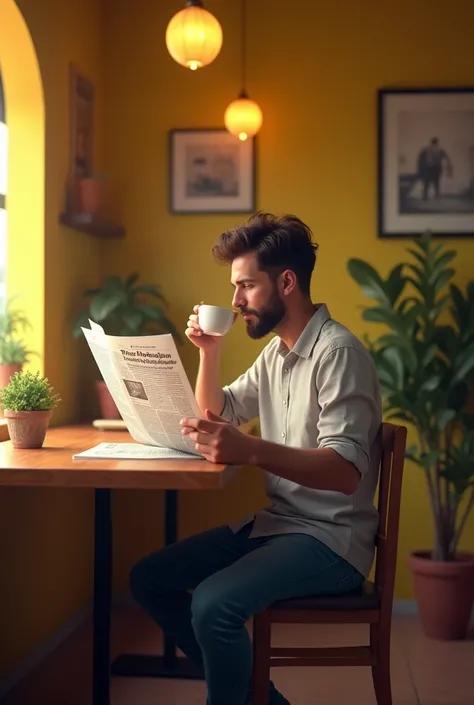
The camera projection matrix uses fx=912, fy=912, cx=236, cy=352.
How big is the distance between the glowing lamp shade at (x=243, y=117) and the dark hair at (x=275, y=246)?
1.47 metres

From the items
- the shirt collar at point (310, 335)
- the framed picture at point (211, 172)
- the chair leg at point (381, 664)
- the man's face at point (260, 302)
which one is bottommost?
the chair leg at point (381, 664)

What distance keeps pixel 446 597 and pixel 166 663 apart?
1125 mm

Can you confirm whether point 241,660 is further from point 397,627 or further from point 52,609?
point 397,627

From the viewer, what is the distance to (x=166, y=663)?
9.96 feet

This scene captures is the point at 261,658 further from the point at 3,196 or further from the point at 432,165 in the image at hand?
the point at 432,165

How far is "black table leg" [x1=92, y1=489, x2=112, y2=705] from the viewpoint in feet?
7.04

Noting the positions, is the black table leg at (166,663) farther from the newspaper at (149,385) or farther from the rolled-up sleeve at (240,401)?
the newspaper at (149,385)

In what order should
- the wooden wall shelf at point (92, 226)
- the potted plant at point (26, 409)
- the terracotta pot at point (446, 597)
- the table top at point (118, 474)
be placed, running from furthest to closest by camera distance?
the terracotta pot at point (446, 597) → the wooden wall shelf at point (92, 226) → the potted plant at point (26, 409) → the table top at point (118, 474)

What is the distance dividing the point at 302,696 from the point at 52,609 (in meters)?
0.98

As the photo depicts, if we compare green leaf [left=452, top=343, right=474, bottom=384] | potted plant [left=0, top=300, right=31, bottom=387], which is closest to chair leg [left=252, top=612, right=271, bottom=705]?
potted plant [left=0, top=300, right=31, bottom=387]

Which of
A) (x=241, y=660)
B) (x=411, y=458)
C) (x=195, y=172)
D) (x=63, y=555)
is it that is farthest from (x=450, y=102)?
(x=241, y=660)

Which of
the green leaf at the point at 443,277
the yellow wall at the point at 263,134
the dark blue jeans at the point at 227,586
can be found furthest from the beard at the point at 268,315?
the yellow wall at the point at 263,134

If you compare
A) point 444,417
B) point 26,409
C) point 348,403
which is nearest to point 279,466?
point 348,403

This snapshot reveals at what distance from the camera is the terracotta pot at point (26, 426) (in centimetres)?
229
